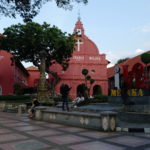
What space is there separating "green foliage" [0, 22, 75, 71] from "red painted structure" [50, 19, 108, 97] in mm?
7788

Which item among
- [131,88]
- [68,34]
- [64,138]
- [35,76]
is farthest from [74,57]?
[64,138]

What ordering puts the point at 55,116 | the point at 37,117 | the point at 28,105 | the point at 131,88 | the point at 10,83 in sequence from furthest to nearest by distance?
the point at 10,83, the point at 28,105, the point at 131,88, the point at 37,117, the point at 55,116

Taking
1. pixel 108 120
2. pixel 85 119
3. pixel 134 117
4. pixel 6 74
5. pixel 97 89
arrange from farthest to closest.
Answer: pixel 97 89
pixel 6 74
pixel 134 117
pixel 85 119
pixel 108 120

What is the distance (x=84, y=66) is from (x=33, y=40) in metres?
13.7

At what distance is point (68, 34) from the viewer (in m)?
29.6

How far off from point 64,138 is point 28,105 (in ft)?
38.7

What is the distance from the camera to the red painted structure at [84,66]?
121ft

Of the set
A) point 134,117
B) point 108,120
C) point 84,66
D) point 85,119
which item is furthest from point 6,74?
point 108,120

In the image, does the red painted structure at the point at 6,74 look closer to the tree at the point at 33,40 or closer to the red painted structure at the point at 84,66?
the tree at the point at 33,40

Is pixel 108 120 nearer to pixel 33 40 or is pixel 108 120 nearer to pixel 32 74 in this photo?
pixel 33 40

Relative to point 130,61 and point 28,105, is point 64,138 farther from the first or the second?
point 130,61

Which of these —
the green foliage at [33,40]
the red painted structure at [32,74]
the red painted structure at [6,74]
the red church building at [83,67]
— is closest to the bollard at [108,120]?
the green foliage at [33,40]

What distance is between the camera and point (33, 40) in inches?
1032

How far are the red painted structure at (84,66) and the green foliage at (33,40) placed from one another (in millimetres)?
7788
